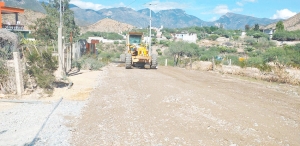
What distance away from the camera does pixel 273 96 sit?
11.3 meters

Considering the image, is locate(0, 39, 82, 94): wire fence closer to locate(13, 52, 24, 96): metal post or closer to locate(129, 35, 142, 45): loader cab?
locate(13, 52, 24, 96): metal post

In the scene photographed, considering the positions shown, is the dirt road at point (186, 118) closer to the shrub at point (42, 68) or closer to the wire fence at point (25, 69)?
the shrub at point (42, 68)

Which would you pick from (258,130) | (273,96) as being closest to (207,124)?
(258,130)

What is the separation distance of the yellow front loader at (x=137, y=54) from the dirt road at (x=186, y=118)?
29.8 ft

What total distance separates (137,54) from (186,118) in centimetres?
1481

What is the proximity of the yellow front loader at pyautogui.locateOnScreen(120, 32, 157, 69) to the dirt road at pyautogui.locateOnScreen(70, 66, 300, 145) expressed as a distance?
909cm

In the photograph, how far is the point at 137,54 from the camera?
2202cm

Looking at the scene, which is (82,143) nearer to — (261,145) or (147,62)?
(261,145)

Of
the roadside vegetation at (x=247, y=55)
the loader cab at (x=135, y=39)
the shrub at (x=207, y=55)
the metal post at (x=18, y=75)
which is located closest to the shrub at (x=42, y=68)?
the metal post at (x=18, y=75)

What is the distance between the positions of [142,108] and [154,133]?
2273 mm

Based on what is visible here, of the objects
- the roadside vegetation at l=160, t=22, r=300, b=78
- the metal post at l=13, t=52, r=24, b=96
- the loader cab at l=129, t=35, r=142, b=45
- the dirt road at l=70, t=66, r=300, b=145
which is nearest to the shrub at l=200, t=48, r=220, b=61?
the roadside vegetation at l=160, t=22, r=300, b=78

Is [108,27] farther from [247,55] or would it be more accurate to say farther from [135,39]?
[135,39]

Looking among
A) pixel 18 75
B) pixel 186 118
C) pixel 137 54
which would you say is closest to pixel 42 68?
pixel 18 75

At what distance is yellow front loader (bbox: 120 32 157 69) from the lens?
20.6 metres
